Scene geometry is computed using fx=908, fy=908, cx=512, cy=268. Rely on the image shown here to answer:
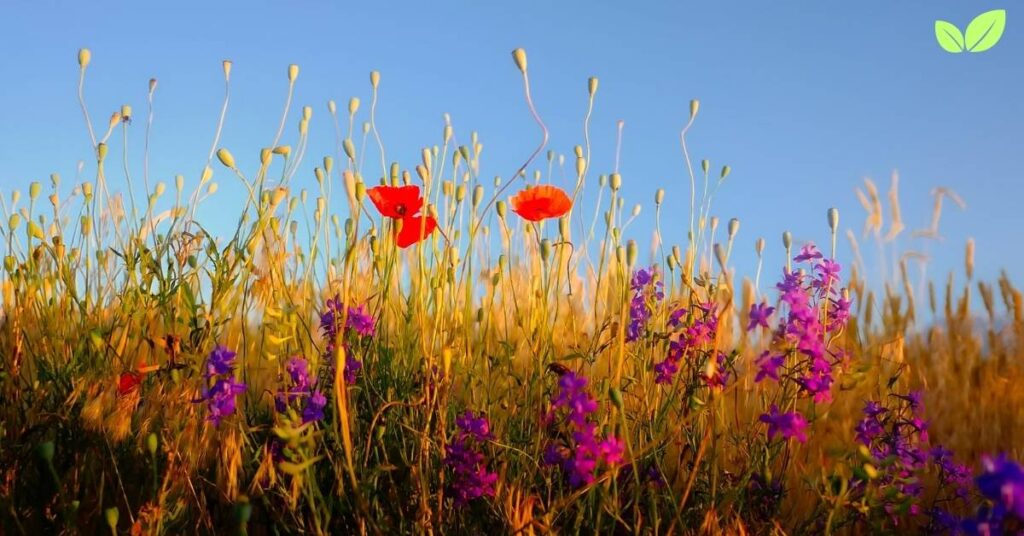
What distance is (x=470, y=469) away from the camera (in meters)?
1.63

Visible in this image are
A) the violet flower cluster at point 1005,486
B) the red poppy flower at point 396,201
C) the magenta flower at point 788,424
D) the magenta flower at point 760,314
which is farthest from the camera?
the red poppy flower at point 396,201

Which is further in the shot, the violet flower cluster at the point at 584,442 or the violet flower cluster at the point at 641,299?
the violet flower cluster at the point at 641,299

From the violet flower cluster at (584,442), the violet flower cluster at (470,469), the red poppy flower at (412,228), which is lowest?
the violet flower cluster at (470,469)

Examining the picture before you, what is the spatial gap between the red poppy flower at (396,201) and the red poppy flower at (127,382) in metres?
0.63

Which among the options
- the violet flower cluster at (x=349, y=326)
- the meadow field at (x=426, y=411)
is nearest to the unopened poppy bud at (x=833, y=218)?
the meadow field at (x=426, y=411)

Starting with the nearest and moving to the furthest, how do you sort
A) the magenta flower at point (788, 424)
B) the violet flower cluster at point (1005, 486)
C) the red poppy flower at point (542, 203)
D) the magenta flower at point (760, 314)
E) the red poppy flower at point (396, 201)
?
the violet flower cluster at point (1005, 486), the magenta flower at point (788, 424), the magenta flower at point (760, 314), the red poppy flower at point (396, 201), the red poppy flower at point (542, 203)

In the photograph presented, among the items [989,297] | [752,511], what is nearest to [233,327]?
[752,511]

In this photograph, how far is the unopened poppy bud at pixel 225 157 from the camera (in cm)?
190

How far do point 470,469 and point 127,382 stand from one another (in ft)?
2.73

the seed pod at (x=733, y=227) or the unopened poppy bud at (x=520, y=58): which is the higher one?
the unopened poppy bud at (x=520, y=58)

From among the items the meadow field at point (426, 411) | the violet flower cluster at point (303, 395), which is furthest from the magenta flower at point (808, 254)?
the violet flower cluster at point (303, 395)

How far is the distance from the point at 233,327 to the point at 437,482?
3.80 ft

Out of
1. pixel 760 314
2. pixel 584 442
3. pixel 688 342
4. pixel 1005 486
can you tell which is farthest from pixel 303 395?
pixel 1005 486

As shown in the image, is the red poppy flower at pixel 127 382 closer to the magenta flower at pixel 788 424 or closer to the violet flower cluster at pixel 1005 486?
the magenta flower at pixel 788 424
